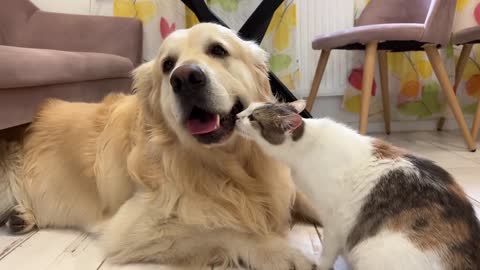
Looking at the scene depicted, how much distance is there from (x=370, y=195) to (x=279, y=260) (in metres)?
0.37

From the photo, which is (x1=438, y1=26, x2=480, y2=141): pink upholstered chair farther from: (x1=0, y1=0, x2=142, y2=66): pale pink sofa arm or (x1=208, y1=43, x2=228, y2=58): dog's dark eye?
(x1=0, y1=0, x2=142, y2=66): pale pink sofa arm

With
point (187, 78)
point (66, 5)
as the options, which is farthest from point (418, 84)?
point (66, 5)

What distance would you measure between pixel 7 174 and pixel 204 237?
1.09 m

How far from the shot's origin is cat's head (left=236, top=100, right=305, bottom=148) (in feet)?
4.35

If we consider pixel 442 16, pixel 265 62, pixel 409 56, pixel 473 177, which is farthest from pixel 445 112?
pixel 265 62

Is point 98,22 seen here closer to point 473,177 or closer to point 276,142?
point 276,142

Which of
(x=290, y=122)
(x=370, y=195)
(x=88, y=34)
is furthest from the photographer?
(x=88, y=34)

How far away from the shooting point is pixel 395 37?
2727 millimetres

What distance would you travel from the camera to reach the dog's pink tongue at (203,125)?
1428 millimetres

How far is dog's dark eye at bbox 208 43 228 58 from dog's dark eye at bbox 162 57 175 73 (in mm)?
137

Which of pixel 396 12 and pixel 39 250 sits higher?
pixel 396 12

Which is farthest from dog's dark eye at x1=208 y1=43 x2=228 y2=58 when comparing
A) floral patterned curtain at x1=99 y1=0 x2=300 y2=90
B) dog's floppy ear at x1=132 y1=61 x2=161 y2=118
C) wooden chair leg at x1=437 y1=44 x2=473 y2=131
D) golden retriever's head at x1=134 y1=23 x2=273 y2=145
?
wooden chair leg at x1=437 y1=44 x2=473 y2=131

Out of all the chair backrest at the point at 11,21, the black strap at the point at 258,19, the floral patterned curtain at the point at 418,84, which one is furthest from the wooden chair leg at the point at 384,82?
the chair backrest at the point at 11,21

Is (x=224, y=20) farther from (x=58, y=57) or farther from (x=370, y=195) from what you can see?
(x=370, y=195)
